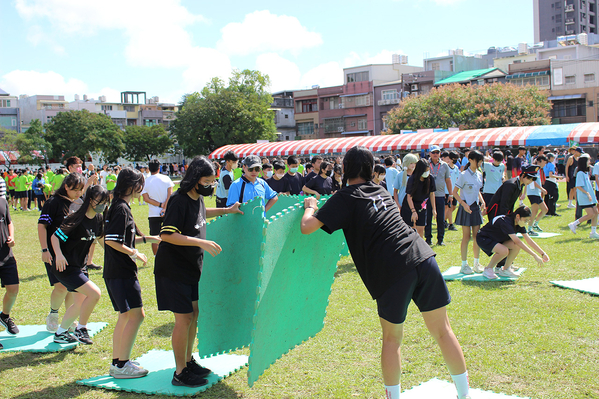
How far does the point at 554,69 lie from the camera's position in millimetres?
50188

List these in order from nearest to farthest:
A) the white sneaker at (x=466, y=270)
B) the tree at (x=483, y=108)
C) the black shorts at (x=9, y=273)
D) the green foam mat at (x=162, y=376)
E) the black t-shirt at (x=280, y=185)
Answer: the green foam mat at (x=162, y=376) < the black shorts at (x=9, y=273) < the white sneaker at (x=466, y=270) < the black t-shirt at (x=280, y=185) < the tree at (x=483, y=108)

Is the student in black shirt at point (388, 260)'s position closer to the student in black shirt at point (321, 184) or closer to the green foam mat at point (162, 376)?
the green foam mat at point (162, 376)

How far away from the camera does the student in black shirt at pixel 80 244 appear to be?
4.27m

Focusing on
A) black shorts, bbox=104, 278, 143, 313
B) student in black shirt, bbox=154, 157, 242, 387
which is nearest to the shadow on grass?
black shorts, bbox=104, 278, 143, 313

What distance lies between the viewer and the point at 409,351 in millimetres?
4285

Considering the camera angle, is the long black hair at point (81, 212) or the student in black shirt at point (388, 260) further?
the long black hair at point (81, 212)

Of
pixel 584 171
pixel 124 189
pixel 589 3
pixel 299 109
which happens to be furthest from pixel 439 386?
pixel 589 3

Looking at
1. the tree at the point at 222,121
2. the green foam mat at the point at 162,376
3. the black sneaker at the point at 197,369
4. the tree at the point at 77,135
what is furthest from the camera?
the tree at the point at 77,135

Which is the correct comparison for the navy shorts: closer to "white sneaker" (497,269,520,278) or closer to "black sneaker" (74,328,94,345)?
"black sneaker" (74,328,94,345)

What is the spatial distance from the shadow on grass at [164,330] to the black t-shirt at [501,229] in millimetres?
4250

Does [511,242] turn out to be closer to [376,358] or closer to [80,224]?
[376,358]

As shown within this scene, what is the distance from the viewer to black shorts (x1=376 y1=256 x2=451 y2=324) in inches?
116

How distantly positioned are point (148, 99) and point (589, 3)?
9679 cm

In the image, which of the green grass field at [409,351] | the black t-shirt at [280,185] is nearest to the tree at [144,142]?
the black t-shirt at [280,185]
